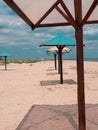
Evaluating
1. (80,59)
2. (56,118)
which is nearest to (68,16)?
(80,59)

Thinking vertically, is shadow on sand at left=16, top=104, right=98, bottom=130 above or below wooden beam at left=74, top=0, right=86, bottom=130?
below

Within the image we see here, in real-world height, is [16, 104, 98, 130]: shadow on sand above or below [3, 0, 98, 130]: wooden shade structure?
below

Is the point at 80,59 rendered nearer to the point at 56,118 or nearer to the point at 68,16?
the point at 68,16

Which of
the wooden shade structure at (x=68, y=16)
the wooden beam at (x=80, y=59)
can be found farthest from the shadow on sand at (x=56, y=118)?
the wooden shade structure at (x=68, y=16)

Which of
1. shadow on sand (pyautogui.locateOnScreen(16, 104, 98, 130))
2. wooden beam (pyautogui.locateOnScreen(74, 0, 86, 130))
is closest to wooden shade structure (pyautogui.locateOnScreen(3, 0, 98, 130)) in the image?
wooden beam (pyautogui.locateOnScreen(74, 0, 86, 130))

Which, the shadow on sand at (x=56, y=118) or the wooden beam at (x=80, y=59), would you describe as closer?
the wooden beam at (x=80, y=59)

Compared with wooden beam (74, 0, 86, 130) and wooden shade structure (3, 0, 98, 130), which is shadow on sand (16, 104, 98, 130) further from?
wooden shade structure (3, 0, 98, 130)

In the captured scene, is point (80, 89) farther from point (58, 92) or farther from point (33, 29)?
point (58, 92)

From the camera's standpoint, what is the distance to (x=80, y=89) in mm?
5336

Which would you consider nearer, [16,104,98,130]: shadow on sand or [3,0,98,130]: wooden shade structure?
[3,0,98,130]: wooden shade structure

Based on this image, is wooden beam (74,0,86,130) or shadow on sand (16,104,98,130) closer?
wooden beam (74,0,86,130)

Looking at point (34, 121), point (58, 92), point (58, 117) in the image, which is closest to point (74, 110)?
point (58, 117)

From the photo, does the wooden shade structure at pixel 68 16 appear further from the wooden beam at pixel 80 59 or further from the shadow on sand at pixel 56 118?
the shadow on sand at pixel 56 118

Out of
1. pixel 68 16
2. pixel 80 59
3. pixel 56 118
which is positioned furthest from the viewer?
pixel 56 118
